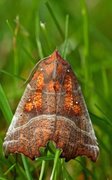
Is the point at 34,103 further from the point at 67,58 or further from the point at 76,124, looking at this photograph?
the point at 67,58

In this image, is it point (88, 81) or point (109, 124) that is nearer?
point (109, 124)

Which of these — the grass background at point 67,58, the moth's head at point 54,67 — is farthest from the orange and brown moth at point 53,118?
the grass background at point 67,58

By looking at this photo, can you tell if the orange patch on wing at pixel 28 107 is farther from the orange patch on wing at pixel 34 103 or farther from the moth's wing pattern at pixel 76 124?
the moth's wing pattern at pixel 76 124

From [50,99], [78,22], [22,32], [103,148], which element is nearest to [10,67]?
[22,32]

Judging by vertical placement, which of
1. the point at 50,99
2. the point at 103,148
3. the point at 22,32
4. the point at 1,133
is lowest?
the point at 103,148

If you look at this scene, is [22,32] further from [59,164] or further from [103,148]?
[59,164]

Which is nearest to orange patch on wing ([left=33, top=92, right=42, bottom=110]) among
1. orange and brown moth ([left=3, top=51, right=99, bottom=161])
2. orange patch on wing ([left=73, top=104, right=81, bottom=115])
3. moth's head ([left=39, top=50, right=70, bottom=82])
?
orange and brown moth ([left=3, top=51, right=99, bottom=161])
